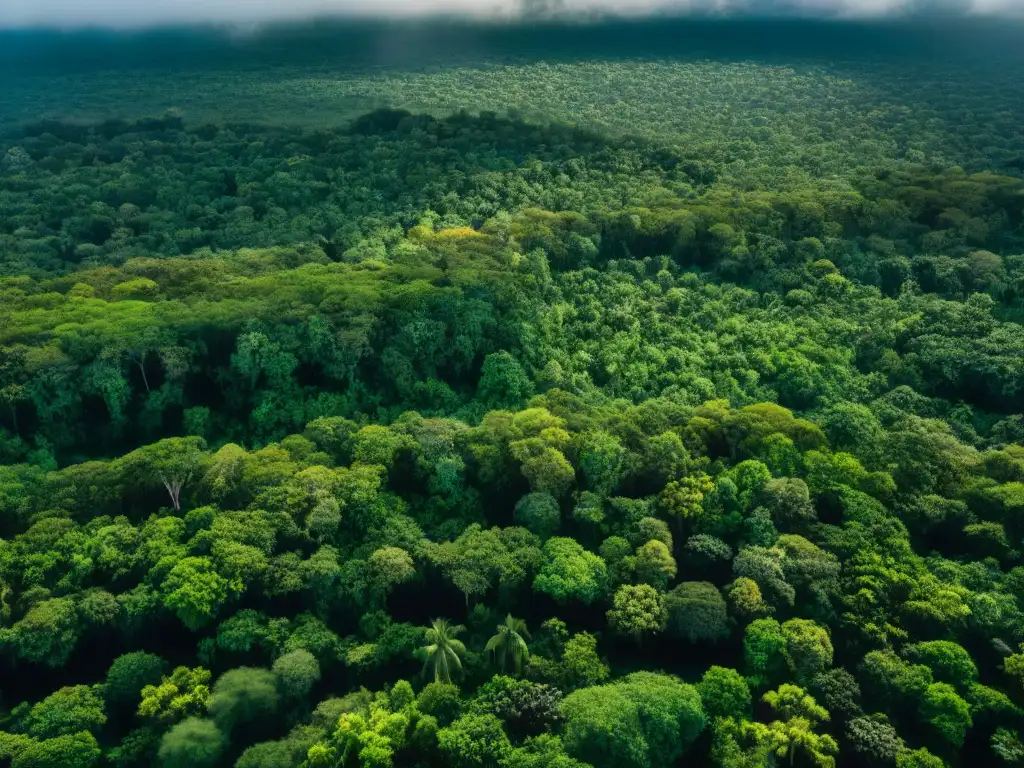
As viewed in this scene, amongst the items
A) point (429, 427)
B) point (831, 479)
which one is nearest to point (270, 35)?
point (429, 427)

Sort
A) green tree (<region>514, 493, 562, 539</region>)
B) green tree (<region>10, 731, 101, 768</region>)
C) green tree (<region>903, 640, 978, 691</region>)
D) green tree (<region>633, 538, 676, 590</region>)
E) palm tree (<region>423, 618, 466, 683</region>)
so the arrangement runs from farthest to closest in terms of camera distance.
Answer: green tree (<region>514, 493, 562, 539</region>), green tree (<region>633, 538, 676, 590</region>), green tree (<region>903, 640, 978, 691</region>), palm tree (<region>423, 618, 466, 683</region>), green tree (<region>10, 731, 101, 768</region>)

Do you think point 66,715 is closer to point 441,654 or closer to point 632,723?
point 441,654

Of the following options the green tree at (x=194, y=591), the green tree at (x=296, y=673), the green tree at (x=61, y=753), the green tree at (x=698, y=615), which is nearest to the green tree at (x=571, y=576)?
the green tree at (x=698, y=615)

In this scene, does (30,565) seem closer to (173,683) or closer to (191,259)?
(173,683)

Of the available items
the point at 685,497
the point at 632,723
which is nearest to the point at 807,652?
the point at 632,723

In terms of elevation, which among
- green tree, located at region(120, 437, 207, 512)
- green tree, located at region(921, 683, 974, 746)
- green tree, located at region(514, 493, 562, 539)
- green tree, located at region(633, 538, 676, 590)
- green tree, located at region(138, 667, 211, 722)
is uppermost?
green tree, located at region(120, 437, 207, 512)

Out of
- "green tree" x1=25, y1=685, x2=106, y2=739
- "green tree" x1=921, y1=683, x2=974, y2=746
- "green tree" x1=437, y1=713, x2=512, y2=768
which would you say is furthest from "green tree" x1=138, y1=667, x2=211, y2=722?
"green tree" x1=921, y1=683, x2=974, y2=746

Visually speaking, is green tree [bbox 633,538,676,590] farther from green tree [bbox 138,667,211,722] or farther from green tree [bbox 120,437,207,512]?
green tree [bbox 120,437,207,512]
